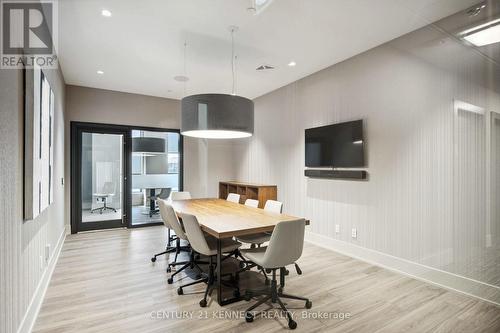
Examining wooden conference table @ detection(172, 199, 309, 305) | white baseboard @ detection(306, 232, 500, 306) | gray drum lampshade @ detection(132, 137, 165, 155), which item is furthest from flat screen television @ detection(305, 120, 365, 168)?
gray drum lampshade @ detection(132, 137, 165, 155)

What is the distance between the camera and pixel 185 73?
4.43 metres

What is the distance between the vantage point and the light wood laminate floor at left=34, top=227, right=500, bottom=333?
213cm

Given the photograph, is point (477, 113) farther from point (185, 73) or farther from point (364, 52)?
point (185, 73)

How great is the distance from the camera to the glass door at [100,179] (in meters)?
5.16

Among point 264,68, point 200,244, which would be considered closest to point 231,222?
point 200,244

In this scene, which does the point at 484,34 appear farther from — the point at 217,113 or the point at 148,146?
the point at 148,146

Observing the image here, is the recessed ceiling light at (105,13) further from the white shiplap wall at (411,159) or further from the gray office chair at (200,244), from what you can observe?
the white shiplap wall at (411,159)

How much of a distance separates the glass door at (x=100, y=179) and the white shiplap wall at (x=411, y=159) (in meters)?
3.95

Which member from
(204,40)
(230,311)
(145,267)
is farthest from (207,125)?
(145,267)

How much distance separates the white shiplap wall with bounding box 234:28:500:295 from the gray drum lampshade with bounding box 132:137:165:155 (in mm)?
3424

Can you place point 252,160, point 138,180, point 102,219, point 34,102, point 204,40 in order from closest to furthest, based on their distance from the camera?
point 34,102 < point 204,40 < point 102,219 < point 138,180 < point 252,160

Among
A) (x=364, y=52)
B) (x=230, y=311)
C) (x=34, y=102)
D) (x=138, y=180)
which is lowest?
(x=230, y=311)

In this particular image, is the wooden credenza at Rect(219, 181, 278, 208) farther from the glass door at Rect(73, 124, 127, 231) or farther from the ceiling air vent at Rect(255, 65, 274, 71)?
the glass door at Rect(73, 124, 127, 231)

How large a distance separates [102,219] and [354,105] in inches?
210
